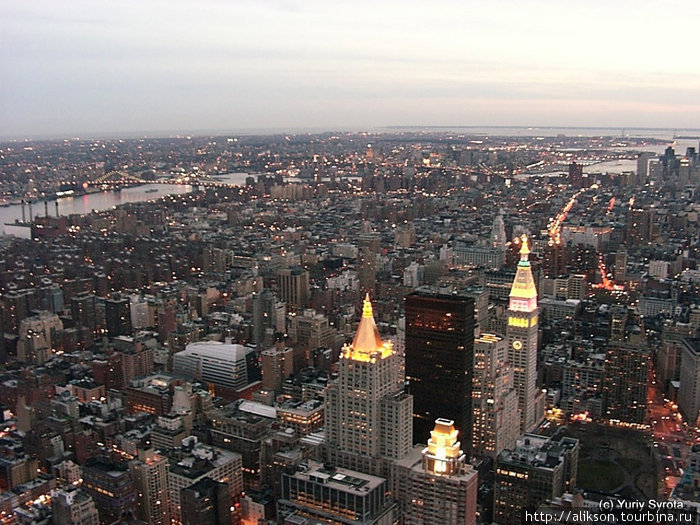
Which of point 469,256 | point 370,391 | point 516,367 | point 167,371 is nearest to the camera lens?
point 370,391

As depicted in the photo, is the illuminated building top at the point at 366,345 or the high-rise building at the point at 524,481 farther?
the high-rise building at the point at 524,481

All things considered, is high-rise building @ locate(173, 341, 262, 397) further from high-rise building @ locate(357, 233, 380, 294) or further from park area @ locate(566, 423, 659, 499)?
high-rise building @ locate(357, 233, 380, 294)

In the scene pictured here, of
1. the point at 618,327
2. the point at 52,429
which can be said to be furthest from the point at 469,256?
the point at 52,429

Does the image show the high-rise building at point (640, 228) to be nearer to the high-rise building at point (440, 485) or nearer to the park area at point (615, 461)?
the park area at point (615, 461)

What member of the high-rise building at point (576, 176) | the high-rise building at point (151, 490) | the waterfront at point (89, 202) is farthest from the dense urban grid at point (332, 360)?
the high-rise building at point (576, 176)

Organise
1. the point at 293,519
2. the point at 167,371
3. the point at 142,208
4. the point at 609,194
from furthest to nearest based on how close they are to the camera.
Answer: the point at 609,194 < the point at 142,208 < the point at 167,371 < the point at 293,519

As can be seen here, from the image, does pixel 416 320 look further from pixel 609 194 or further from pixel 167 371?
pixel 609 194
